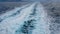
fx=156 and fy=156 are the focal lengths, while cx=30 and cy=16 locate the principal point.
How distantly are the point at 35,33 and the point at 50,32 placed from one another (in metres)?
0.72

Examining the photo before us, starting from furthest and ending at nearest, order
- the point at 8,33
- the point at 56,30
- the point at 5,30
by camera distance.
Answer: the point at 56,30 < the point at 5,30 < the point at 8,33

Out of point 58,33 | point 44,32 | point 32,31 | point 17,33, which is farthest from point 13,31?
point 58,33

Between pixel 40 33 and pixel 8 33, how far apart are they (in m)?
1.28

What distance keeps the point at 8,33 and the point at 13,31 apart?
0.34 m

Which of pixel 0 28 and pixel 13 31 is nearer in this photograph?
pixel 13 31

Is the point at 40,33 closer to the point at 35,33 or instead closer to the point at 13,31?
the point at 35,33

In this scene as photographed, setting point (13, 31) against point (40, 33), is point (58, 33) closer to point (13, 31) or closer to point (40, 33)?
point (40, 33)

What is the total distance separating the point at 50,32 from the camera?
6598 millimetres

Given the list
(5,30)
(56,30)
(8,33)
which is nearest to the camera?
(8,33)

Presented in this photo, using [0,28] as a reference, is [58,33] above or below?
below

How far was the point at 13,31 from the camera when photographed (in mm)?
6391

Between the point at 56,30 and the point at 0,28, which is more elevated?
the point at 0,28

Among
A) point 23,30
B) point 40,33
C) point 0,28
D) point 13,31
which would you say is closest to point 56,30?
point 40,33

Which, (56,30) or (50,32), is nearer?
(50,32)
